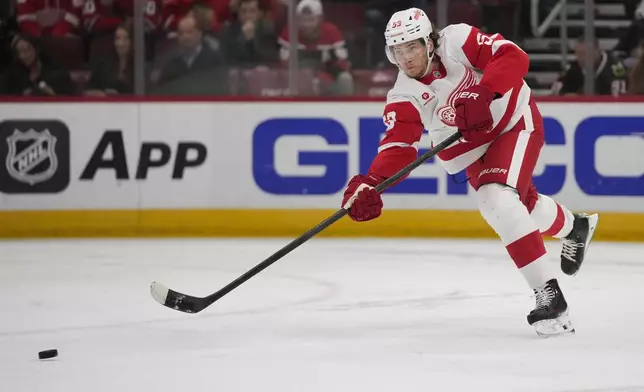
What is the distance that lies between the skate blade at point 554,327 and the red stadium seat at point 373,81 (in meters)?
3.28

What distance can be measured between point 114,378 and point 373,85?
3959mm

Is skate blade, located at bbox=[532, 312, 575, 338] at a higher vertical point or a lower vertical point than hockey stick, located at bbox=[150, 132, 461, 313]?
lower

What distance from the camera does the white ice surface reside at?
3227 millimetres

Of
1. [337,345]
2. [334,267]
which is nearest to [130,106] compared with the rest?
[334,267]

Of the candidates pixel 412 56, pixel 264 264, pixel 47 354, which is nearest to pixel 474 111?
pixel 412 56

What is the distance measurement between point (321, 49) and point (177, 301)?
3236 millimetres

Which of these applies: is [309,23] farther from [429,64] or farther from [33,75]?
[429,64]

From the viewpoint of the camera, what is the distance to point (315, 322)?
164 inches

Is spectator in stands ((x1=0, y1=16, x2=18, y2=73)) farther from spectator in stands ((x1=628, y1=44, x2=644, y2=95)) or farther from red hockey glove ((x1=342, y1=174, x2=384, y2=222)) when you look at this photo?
red hockey glove ((x1=342, y1=174, x2=384, y2=222))

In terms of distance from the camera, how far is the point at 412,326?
4.08m

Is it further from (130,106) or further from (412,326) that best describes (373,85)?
(412,326)

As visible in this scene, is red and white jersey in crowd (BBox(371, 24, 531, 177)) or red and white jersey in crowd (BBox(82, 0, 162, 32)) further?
red and white jersey in crowd (BBox(82, 0, 162, 32))

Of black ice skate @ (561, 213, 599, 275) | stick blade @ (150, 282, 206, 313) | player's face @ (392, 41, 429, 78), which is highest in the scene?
player's face @ (392, 41, 429, 78)

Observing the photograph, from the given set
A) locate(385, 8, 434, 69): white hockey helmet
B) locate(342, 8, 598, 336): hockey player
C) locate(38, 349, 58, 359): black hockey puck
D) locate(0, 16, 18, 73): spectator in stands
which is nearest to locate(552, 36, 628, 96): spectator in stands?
locate(342, 8, 598, 336): hockey player
